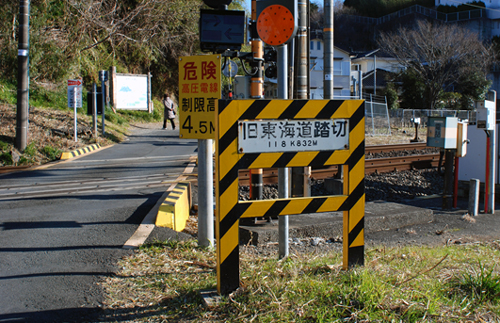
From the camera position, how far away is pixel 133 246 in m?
4.93

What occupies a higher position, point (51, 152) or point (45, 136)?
point (45, 136)

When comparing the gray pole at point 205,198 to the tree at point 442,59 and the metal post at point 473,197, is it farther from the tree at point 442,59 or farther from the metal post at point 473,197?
the tree at point 442,59

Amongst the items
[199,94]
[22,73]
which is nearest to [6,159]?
[22,73]

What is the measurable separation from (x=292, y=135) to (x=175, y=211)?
2.93m

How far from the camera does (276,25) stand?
4410 mm

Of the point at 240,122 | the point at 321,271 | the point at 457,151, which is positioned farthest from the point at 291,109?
the point at 457,151

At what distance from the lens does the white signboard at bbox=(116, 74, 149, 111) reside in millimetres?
25250

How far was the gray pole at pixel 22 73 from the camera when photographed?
485 inches

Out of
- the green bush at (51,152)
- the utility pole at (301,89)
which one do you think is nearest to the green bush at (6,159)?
the green bush at (51,152)

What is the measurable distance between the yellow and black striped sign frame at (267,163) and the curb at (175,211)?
2.49 metres

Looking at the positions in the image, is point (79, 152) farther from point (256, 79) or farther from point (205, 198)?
point (205, 198)

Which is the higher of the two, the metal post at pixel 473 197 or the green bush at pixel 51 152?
the green bush at pixel 51 152

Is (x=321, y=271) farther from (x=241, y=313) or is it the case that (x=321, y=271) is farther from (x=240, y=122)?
(x=240, y=122)

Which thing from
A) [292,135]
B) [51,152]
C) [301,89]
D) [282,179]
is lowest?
[51,152]
